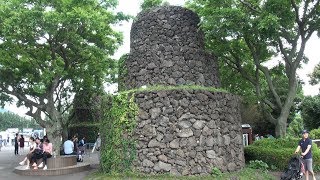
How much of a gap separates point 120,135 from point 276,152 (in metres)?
6.35

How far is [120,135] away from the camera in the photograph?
1250cm

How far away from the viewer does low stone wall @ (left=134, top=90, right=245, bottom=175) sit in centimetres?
1194

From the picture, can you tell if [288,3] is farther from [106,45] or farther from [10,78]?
[10,78]

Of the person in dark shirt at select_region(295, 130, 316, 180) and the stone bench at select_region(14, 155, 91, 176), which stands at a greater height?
the person in dark shirt at select_region(295, 130, 316, 180)

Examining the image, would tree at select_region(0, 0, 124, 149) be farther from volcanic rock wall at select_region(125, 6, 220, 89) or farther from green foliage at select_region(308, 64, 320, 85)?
green foliage at select_region(308, 64, 320, 85)

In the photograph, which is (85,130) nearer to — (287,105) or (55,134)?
(55,134)

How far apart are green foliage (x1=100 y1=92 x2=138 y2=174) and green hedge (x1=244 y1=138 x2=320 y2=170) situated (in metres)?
5.78

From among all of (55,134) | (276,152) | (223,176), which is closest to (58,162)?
(55,134)

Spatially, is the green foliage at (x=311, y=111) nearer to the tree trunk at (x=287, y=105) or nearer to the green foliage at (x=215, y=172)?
the tree trunk at (x=287, y=105)

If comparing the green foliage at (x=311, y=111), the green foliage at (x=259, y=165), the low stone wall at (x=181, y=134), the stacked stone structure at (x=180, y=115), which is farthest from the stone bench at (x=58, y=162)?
the green foliage at (x=311, y=111)

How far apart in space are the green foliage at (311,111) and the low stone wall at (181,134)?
1783 centimetres

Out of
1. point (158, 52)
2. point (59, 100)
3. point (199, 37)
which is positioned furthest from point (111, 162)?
point (59, 100)

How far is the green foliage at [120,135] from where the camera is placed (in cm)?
1231

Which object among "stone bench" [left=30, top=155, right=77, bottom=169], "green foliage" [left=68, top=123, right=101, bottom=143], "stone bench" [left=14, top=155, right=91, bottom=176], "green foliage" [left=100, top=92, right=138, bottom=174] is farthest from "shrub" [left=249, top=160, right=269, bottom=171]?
"green foliage" [left=68, top=123, right=101, bottom=143]
